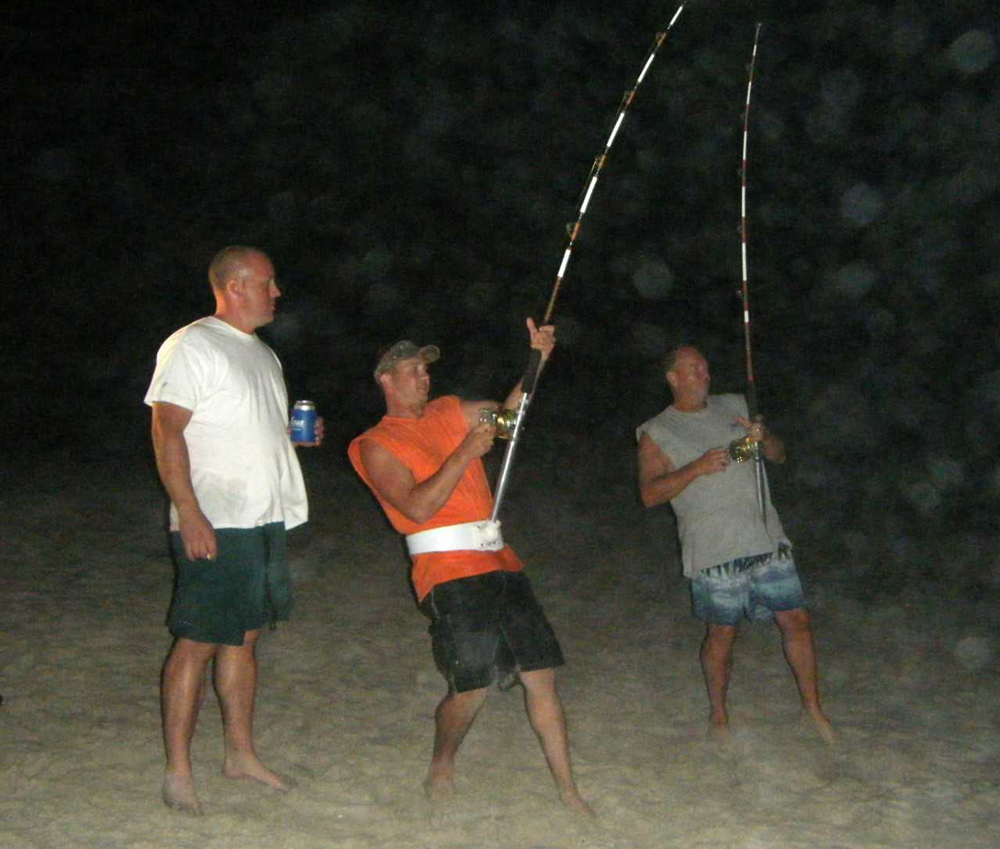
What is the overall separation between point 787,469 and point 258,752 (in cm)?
1156

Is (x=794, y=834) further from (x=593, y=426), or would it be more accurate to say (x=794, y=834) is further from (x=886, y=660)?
(x=593, y=426)

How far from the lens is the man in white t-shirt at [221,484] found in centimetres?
330

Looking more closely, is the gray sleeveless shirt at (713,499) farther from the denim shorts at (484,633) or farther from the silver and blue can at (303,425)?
the silver and blue can at (303,425)

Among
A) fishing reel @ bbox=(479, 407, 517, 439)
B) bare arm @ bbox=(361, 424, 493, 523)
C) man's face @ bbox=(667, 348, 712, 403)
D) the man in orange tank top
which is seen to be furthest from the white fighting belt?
man's face @ bbox=(667, 348, 712, 403)

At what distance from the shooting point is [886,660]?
5.82 m

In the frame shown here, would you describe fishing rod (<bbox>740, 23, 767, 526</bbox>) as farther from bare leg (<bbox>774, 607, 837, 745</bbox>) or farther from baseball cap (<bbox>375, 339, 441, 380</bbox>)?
baseball cap (<bbox>375, 339, 441, 380</bbox>)

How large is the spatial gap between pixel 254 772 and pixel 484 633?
41.7 inches

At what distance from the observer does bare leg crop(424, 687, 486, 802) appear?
3537mm

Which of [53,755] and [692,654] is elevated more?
[53,755]

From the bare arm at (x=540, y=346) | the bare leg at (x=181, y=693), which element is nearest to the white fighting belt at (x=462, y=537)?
the bare arm at (x=540, y=346)

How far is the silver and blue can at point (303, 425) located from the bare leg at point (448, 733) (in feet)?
3.19

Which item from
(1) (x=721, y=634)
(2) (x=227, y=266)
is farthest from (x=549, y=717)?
(2) (x=227, y=266)

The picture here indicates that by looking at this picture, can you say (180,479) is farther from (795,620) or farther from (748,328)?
(748,328)

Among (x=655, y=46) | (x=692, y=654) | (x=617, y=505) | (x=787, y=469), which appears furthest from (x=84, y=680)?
(x=787, y=469)
